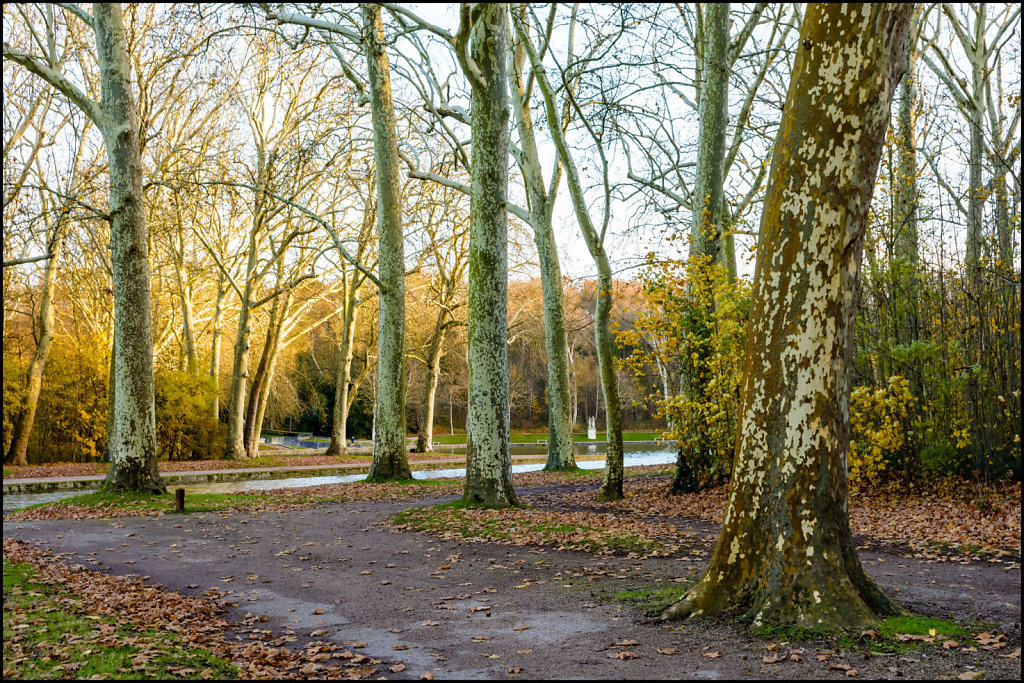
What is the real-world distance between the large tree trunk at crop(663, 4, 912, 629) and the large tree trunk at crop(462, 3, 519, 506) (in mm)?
6786

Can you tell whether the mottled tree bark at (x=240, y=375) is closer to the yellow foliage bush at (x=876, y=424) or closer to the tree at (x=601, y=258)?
the tree at (x=601, y=258)

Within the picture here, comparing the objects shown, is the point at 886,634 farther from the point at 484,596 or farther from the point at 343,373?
the point at 343,373

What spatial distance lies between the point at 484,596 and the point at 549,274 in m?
13.3

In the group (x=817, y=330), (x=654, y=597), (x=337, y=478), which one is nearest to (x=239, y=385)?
(x=337, y=478)

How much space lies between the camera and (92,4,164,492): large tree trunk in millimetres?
15016

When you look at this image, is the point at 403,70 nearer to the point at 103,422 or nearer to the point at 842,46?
the point at 842,46

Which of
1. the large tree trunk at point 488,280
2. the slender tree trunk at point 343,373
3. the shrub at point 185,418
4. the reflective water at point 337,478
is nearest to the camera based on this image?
the large tree trunk at point 488,280

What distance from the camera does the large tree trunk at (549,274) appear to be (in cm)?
1777

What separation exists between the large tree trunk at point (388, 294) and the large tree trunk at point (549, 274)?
9.75 feet

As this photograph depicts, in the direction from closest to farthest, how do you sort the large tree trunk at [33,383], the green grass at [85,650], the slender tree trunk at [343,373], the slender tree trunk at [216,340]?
the green grass at [85,650], the large tree trunk at [33,383], the slender tree trunk at [216,340], the slender tree trunk at [343,373]

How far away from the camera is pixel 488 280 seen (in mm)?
12219

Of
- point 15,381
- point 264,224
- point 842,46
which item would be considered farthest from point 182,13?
point 15,381

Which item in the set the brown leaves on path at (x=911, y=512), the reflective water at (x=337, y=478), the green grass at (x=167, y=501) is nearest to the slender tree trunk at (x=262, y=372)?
the reflective water at (x=337, y=478)

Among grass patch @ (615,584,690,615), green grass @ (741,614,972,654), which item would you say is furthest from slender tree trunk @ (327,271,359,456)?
green grass @ (741,614,972,654)
